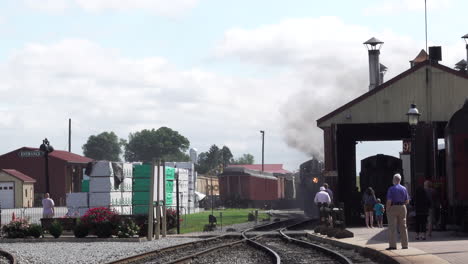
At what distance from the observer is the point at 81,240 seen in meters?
30.8

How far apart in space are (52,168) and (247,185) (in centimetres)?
1922

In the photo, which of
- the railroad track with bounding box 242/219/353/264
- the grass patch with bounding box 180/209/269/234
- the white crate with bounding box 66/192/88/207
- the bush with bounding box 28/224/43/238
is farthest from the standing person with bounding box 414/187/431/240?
the white crate with bounding box 66/192/88/207

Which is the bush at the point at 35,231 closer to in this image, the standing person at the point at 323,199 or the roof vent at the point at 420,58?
the standing person at the point at 323,199

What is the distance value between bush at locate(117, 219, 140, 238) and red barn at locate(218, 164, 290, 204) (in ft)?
146

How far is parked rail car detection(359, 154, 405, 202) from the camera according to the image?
3994 cm

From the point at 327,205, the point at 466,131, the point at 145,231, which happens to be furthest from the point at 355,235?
the point at 145,231

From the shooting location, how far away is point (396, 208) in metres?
19.9

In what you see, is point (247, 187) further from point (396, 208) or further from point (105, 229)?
point (396, 208)

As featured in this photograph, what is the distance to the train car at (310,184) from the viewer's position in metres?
56.4

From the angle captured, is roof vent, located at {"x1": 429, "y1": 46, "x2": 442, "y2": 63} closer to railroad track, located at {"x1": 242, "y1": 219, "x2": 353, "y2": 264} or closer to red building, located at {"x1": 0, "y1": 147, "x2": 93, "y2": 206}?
railroad track, located at {"x1": 242, "y1": 219, "x2": 353, "y2": 264}

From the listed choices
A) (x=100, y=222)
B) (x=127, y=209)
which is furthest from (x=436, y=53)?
(x=100, y=222)

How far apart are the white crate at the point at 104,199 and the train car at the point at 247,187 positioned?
102 ft

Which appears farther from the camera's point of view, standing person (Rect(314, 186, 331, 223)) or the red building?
the red building

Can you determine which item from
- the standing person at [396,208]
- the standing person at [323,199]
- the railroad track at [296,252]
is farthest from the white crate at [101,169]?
the standing person at [396,208]
